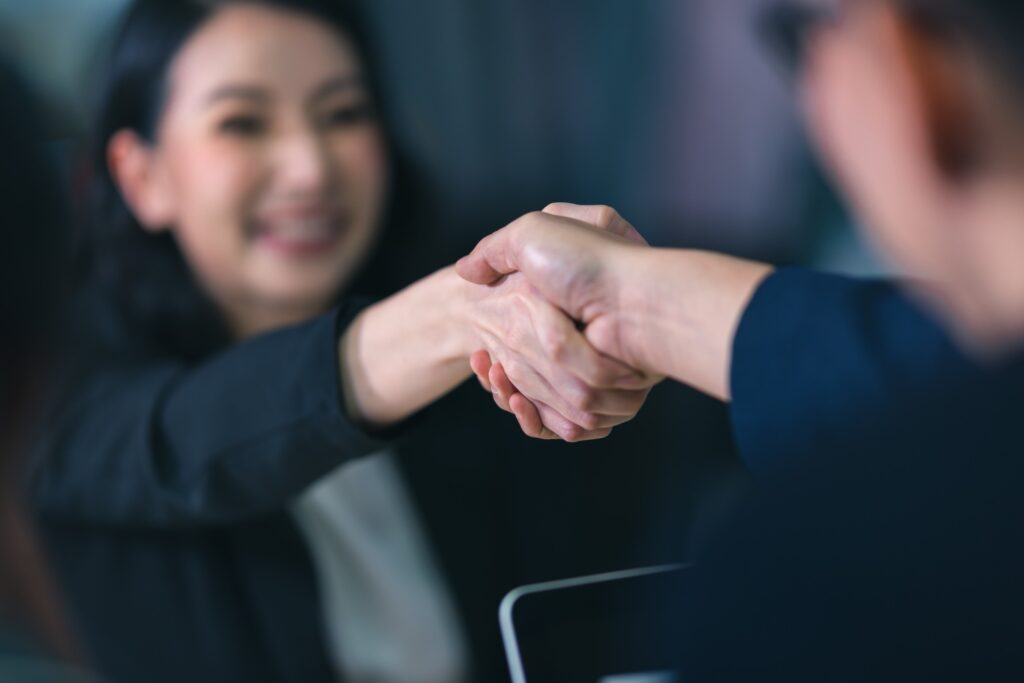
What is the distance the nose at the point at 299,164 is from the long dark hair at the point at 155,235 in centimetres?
11

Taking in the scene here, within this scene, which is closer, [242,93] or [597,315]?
[597,315]

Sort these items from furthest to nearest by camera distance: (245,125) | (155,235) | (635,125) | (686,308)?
(635,125) → (155,235) → (245,125) → (686,308)

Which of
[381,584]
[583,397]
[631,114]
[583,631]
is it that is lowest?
[381,584]

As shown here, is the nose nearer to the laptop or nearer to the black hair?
the laptop

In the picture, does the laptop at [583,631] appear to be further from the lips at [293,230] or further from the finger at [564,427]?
the lips at [293,230]

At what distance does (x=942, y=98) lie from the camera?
1.08ft

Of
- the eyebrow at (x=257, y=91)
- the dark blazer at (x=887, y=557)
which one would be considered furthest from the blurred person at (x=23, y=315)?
the dark blazer at (x=887, y=557)

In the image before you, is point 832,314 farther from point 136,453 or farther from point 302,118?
point 136,453

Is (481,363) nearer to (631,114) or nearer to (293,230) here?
(293,230)

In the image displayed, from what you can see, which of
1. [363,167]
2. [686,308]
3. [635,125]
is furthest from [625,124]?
[686,308]

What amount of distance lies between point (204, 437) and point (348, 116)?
0.76 ft

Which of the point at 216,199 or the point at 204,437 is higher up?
the point at 216,199

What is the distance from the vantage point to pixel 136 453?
71 centimetres

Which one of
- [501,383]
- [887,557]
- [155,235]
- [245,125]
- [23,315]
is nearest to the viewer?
[887,557]
